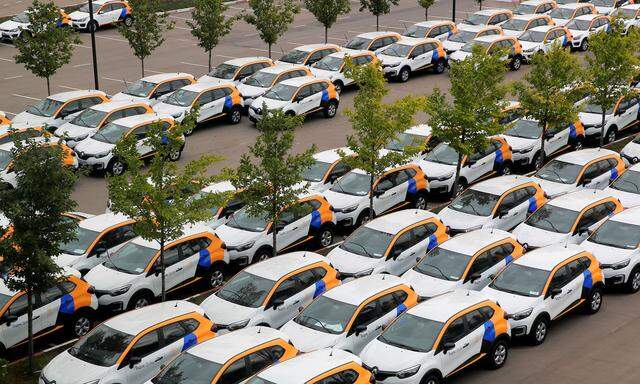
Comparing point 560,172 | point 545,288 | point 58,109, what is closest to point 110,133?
point 58,109

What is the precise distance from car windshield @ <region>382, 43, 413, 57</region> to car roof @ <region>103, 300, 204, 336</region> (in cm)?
2356

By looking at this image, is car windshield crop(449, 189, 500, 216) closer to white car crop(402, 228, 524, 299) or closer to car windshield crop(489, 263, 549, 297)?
white car crop(402, 228, 524, 299)

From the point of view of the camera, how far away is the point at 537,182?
28.0 meters

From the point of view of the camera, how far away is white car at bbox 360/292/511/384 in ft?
61.1

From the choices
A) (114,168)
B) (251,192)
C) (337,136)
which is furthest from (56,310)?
(337,136)

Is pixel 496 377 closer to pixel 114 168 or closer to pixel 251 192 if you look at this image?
pixel 251 192

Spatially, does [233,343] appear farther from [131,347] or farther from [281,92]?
[281,92]

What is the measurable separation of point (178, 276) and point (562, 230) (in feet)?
29.8

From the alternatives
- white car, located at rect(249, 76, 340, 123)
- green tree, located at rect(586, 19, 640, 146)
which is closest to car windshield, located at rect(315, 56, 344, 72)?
white car, located at rect(249, 76, 340, 123)

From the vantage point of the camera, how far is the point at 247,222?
2555 centimetres

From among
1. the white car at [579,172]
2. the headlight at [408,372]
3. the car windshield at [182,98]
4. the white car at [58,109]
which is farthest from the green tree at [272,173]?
the white car at [58,109]

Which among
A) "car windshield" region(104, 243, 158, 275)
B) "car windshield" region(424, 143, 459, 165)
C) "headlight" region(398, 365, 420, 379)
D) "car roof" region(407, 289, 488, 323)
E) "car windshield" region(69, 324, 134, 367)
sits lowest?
"headlight" region(398, 365, 420, 379)

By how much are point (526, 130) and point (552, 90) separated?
7.49ft

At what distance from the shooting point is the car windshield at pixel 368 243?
23719mm
